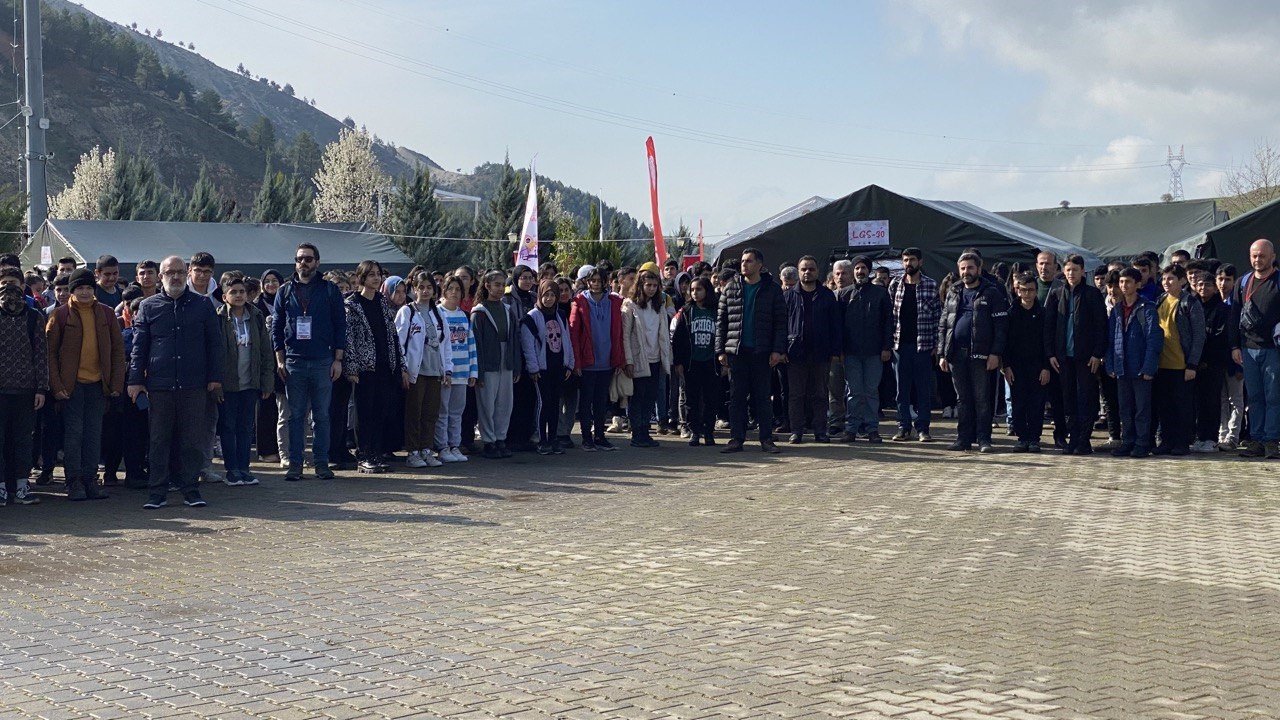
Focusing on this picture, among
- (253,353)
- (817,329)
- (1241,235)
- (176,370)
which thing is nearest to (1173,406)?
(817,329)

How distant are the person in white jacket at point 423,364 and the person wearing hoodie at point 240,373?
148 cm

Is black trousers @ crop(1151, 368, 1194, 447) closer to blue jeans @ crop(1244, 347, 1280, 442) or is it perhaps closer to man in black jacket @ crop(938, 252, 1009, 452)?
blue jeans @ crop(1244, 347, 1280, 442)

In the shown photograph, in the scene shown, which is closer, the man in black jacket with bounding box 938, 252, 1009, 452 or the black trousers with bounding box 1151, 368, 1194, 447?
the black trousers with bounding box 1151, 368, 1194, 447

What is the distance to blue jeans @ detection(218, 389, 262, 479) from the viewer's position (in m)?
12.2

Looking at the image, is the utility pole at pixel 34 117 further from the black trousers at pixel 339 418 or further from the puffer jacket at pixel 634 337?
the puffer jacket at pixel 634 337

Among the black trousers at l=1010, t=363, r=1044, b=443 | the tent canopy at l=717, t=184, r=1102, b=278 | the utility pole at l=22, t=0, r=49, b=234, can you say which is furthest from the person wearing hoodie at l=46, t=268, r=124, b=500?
the utility pole at l=22, t=0, r=49, b=234

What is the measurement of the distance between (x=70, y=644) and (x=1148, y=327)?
11570 mm

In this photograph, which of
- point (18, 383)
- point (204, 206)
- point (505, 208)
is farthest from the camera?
point (204, 206)

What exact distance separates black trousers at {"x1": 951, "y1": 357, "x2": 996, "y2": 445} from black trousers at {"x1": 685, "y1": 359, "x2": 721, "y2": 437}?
9.65 feet

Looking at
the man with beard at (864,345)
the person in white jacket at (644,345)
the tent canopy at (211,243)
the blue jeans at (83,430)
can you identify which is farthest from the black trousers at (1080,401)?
the tent canopy at (211,243)

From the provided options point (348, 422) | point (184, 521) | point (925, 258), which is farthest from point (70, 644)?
point (925, 258)

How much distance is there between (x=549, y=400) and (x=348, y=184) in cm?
6376

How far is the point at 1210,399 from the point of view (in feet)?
47.2

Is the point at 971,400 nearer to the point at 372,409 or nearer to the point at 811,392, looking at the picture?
the point at 811,392
